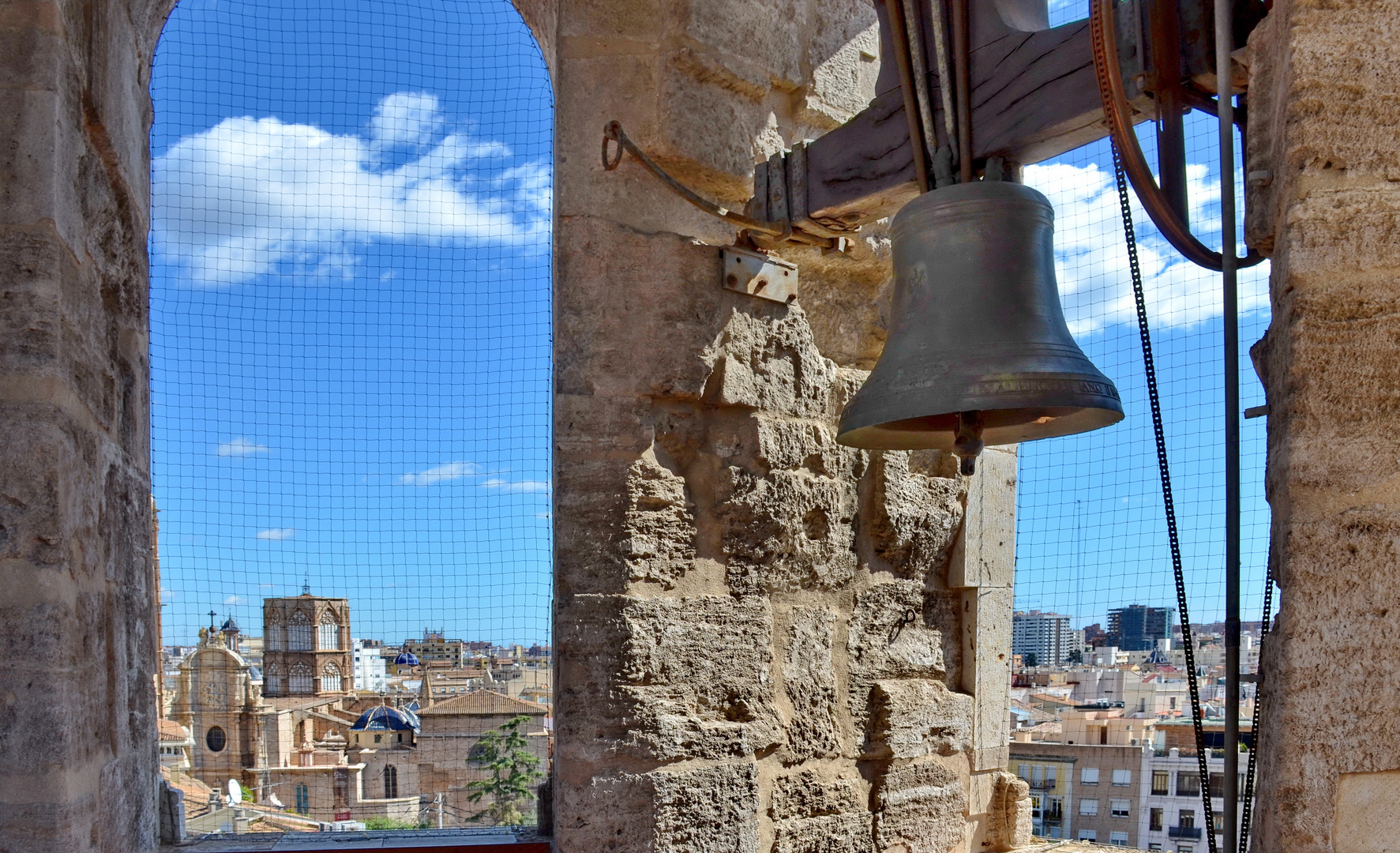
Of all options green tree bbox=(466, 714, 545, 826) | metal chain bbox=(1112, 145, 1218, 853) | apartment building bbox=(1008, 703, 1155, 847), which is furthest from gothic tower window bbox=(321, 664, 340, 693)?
metal chain bbox=(1112, 145, 1218, 853)

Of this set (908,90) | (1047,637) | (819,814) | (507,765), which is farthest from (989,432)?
(507,765)

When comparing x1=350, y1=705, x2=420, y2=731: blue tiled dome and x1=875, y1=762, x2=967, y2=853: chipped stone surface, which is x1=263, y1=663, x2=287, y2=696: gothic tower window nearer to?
x1=350, y1=705, x2=420, y2=731: blue tiled dome

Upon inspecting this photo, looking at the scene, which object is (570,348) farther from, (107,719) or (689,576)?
(107,719)

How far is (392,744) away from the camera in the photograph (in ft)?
54.9

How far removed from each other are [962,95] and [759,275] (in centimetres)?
74

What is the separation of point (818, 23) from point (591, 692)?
5.83 ft

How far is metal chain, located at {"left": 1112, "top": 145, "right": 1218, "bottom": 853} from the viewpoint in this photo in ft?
4.64

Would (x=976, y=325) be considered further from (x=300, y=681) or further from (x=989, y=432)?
(x=300, y=681)

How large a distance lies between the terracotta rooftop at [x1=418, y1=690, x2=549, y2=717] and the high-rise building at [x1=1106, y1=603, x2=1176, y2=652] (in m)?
2.26

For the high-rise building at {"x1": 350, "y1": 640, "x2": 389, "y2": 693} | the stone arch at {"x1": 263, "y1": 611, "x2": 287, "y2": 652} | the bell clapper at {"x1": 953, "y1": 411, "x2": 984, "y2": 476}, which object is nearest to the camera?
the bell clapper at {"x1": 953, "y1": 411, "x2": 984, "y2": 476}

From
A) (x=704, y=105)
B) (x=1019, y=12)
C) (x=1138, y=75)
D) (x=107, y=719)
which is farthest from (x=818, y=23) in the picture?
(x=107, y=719)

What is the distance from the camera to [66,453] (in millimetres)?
1883

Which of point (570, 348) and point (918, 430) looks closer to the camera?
point (918, 430)

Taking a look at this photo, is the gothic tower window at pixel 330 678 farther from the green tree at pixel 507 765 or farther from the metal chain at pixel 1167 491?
the metal chain at pixel 1167 491
